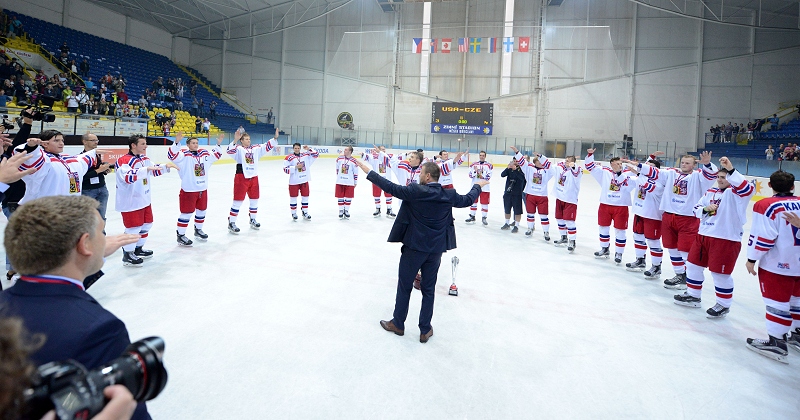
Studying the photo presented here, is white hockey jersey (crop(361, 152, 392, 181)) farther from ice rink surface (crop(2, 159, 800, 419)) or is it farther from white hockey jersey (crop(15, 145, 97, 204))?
white hockey jersey (crop(15, 145, 97, 204))

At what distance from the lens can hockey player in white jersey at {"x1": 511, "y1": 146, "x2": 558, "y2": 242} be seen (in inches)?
368

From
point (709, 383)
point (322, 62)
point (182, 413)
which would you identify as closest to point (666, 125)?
point (322, 62)

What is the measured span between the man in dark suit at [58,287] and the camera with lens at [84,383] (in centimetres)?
23

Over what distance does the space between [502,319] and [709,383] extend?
1.94 m

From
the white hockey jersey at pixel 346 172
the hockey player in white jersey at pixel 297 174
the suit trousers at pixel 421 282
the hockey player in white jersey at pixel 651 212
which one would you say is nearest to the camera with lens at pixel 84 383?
the suit trousers at pixel 421 282

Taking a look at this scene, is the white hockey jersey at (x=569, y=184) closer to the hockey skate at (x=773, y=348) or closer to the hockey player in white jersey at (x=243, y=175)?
the hockey skate at (x=773, y=348)

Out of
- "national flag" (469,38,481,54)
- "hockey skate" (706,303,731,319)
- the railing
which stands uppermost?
"national flag" (469,38,481,54)

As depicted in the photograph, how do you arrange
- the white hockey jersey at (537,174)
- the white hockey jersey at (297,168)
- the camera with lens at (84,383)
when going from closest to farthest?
the camera with lens at (84,383)
the white hockey jersey at (537,174)
the white hockey jersey at (297,168)

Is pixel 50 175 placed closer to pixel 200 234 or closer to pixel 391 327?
pixel 200 234

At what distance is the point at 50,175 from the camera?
514cm

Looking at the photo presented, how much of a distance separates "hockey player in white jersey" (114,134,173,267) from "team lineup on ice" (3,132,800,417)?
A: 0.02 meters

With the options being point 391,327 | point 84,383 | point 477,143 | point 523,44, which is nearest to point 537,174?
point 391,327

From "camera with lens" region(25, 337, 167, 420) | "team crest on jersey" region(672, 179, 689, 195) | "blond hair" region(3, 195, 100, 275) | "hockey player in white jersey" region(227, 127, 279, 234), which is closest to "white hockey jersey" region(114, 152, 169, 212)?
"hockey player in white jersey" region(227, 127, 279, 234)

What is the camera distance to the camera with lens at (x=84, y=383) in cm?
95
